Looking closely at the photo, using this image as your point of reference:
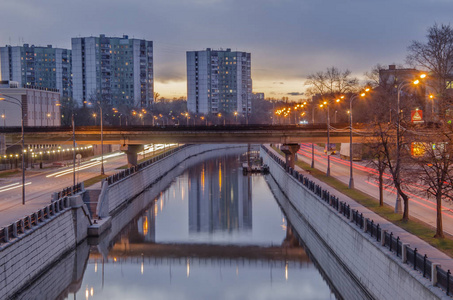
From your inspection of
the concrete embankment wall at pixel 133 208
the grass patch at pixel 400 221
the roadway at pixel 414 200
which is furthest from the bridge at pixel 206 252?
the roadway at pixel 414 200

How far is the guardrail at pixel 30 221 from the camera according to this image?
1035 inches

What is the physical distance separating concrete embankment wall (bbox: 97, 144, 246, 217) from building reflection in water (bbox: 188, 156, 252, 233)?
488cm

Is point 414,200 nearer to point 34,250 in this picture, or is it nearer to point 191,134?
point 34,250

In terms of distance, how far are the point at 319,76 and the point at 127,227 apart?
82.3 m

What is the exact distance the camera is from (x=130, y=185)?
6212 centimetres

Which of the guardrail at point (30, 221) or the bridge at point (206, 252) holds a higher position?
the guardrail at point (30, 221)

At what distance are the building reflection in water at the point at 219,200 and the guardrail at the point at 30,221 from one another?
1295 centimetres

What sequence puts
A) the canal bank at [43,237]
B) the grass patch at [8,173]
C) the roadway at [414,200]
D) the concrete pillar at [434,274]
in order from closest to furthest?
the concrete pillar at [434,274] < the canal bank at [43,237] < the roadway at [414,200] < the grass patch at [8,173]

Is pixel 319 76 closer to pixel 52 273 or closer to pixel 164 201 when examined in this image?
pixel 164 201

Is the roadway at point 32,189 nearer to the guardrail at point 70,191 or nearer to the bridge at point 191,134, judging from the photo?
the guardrail at point 70,191

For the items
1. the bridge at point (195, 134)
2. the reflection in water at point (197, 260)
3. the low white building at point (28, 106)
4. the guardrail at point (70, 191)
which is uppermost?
the low white building at point (28, 106)

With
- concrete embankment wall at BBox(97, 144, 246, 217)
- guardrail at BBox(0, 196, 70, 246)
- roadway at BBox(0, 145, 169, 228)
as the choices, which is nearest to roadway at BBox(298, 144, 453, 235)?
guardrail at BBox(0, 196, 70, 246)

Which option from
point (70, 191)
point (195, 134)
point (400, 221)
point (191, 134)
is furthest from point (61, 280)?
point (191, 134)

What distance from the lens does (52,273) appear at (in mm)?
32250
